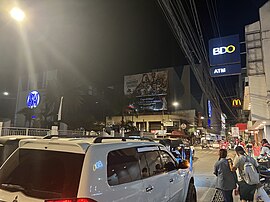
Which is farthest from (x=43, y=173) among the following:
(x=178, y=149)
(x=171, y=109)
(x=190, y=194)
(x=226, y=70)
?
(x=171, y=109)

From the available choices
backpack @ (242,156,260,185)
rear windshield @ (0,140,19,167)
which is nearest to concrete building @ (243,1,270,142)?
backpack @ (242,156,260,185)

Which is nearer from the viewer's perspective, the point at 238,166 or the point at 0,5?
the point at 238,166

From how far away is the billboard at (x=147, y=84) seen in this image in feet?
132

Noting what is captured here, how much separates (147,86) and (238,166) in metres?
36.4

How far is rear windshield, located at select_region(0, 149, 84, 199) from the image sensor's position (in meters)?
2.27

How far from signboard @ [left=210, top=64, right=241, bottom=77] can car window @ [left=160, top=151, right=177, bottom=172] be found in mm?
9700

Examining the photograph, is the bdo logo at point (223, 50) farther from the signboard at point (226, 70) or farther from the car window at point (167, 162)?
the car window at point (167, 162)

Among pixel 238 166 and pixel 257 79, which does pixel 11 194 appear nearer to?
pixel 238 166

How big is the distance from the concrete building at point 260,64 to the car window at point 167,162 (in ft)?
43.6

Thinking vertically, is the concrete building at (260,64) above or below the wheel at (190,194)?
above

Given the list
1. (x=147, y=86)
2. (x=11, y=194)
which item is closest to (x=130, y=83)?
(x=147, y=86)

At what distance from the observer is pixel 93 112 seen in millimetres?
25953

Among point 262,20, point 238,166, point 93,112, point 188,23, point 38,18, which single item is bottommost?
point 238,166

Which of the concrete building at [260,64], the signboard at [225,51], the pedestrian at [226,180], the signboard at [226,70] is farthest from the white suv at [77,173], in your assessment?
the concrete building at [260,64]
